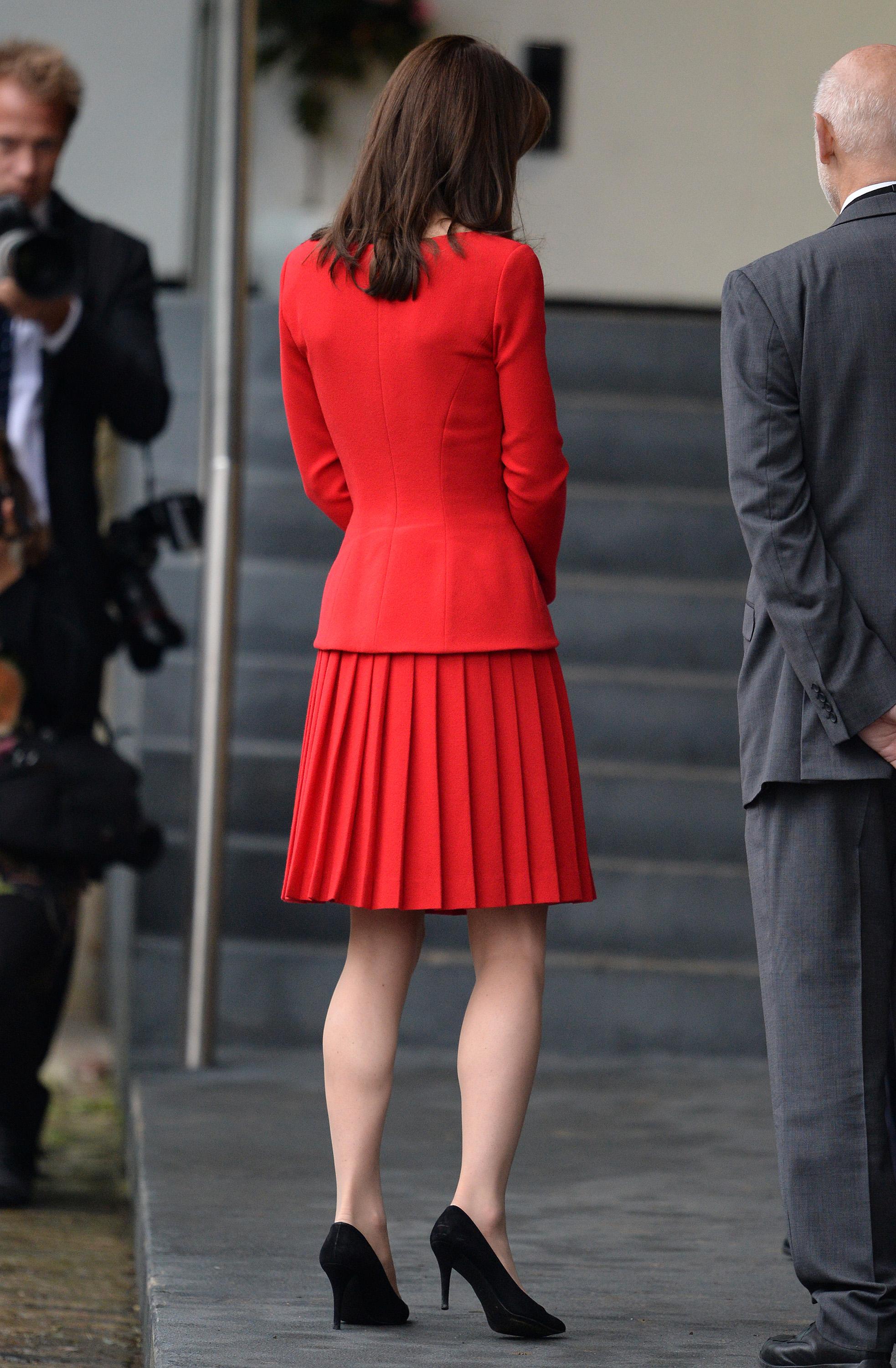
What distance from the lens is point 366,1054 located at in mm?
2307

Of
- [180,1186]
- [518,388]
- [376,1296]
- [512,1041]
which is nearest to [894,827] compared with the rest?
[512,1041]

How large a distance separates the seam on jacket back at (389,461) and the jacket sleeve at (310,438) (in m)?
0.16

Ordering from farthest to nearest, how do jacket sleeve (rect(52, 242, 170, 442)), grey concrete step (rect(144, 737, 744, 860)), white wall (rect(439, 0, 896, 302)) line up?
white wall (rect(439, 0, 896, 302)), grey concrete step (rect(144, 737, 744, 860)), jacket sleeve (rect(52, 242, 170, 442))

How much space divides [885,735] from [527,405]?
575 millimetres

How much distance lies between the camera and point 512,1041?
7.46ft

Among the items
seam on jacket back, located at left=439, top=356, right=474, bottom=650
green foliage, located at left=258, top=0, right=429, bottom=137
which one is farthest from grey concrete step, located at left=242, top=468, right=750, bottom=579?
seam on jacket back, located at left=439, top=356, right=474, bottom=650

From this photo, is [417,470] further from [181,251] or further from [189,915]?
[181,251]

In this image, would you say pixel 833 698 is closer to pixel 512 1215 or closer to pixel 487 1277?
pixel 487 1277

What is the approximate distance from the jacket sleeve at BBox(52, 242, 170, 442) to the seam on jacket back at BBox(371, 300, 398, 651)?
1.38m

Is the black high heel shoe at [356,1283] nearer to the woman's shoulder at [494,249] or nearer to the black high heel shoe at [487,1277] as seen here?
the black high heel shoe at [487,1277]

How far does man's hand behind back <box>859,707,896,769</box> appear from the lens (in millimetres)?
2035

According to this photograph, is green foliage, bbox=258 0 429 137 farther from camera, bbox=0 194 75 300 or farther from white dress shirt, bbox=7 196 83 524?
camera, bbox=0 194 75 300

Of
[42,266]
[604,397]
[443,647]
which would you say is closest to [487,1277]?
[443,647]

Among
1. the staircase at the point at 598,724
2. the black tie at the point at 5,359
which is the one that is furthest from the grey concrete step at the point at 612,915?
the black tie at the point at 5,359
